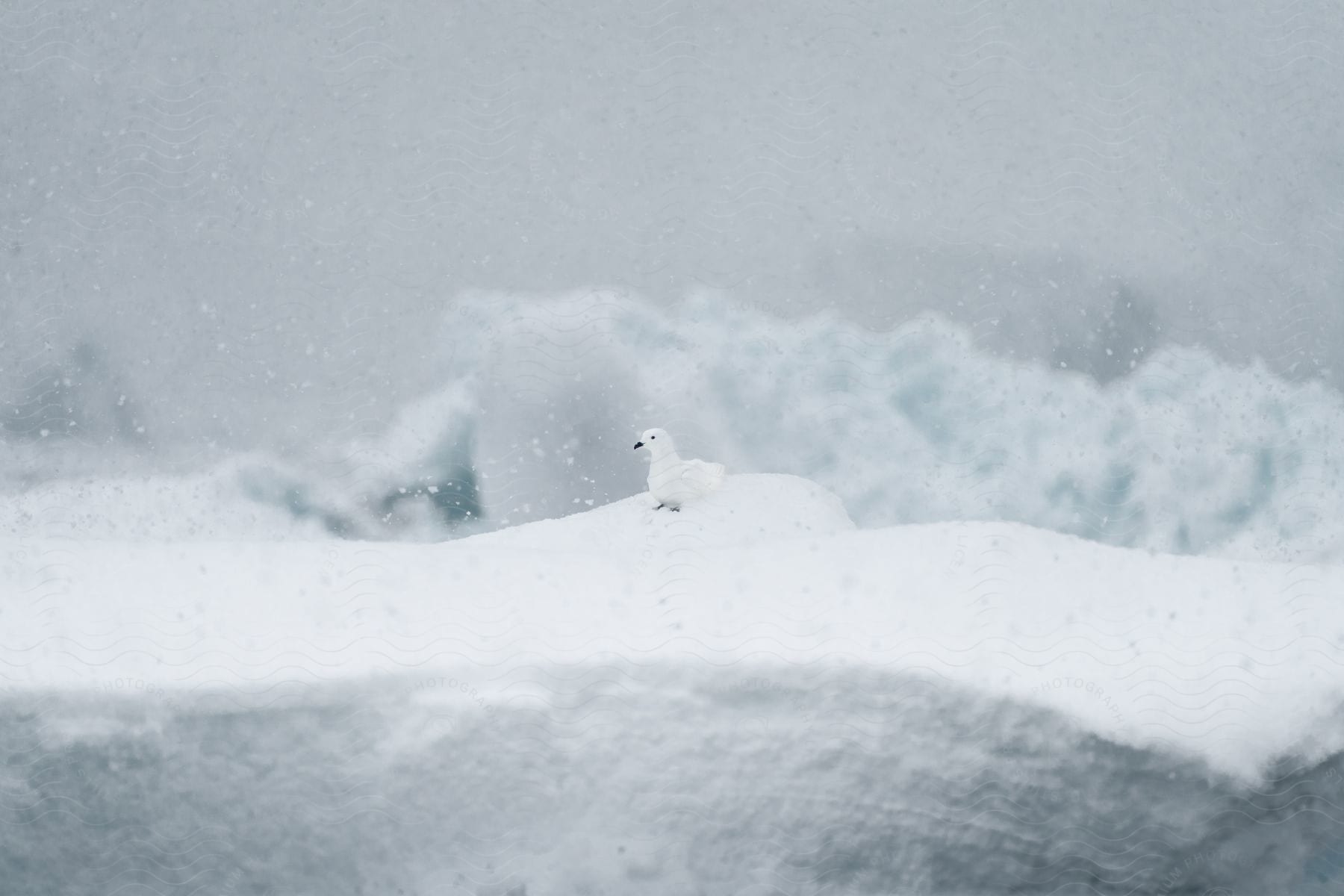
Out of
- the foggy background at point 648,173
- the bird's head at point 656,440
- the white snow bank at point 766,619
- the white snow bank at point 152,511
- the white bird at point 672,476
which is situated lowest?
the white snow bank at point 766,619

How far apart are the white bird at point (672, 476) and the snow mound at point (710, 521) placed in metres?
0.03

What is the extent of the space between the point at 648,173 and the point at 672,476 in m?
0.94

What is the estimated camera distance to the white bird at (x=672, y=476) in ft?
9.30

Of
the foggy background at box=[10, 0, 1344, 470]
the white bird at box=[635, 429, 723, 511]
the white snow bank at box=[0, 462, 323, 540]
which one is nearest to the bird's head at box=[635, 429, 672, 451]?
the white bird at box=[635, 429, 723, 511]

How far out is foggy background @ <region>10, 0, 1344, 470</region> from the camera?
125 inches

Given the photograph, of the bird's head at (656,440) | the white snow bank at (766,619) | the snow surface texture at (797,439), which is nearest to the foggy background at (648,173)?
the snow surface texture at (797,439)

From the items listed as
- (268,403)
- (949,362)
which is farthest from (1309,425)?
(268,403)

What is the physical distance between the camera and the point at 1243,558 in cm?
296

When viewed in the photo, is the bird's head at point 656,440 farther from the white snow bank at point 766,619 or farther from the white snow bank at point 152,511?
the white snow bank at point 152,511

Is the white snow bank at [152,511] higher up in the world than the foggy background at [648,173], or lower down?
lower down

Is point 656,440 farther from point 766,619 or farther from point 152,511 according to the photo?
point 152,511

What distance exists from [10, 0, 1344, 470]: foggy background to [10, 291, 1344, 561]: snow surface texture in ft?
0.30

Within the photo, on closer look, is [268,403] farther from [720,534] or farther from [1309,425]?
[1309,425]

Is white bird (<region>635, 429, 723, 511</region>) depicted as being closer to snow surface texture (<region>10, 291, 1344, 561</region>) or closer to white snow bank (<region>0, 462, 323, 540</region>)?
snow surface texture (<region>10, 291, 1344, 561</region>)
